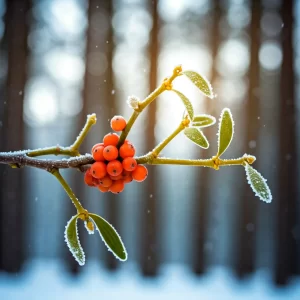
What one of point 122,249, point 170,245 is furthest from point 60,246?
point 122,249

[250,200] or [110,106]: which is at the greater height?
[110,106]

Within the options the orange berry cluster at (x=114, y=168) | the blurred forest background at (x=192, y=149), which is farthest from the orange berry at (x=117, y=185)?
the blurred forest background at (x=192, y=149)

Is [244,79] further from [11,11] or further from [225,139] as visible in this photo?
[225,139]

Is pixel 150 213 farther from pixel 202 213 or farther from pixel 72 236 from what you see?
pixel 72 236

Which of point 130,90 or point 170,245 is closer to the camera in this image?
point 130,90

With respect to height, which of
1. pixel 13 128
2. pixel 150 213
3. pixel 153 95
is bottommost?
pixel 150 213

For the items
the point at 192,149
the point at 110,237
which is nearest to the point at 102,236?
the point at 110,237

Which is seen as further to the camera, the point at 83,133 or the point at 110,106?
the point at 110,106
